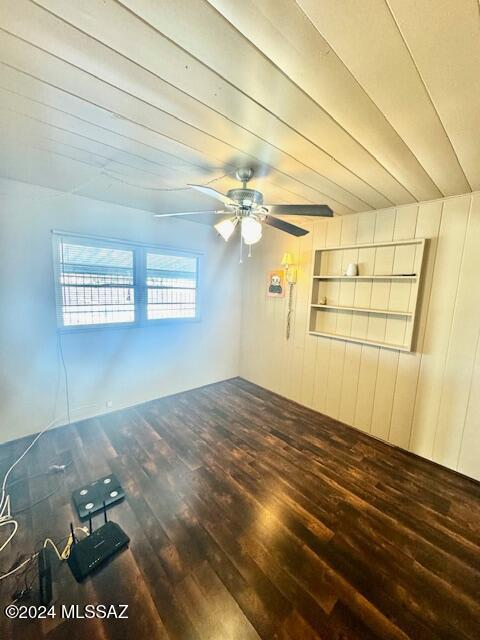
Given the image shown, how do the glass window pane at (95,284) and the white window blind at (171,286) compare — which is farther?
the white window blind at (171,286)

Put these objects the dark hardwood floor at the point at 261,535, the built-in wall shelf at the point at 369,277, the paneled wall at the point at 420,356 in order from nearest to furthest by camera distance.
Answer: the dark hardwood floor at the point at 261,535 → the paneled wall at the point at 420,356 → the built-in wall shelf at the point at 369,277

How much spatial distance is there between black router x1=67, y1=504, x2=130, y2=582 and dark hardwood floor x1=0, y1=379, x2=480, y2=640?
0.16 ft

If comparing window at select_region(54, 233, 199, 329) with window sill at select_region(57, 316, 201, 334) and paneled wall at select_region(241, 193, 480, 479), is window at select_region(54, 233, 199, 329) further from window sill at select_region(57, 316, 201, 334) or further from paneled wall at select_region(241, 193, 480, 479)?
paneled wall at select_region(241, 193, 480, 479)

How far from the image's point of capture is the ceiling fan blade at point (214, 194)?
1.56m

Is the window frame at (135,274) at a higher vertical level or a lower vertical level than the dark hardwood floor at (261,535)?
Result: higher

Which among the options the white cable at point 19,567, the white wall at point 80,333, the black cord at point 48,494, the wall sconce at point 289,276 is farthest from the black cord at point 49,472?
the wall sconce at point 289,276

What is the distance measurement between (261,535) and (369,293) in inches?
→ 97.1

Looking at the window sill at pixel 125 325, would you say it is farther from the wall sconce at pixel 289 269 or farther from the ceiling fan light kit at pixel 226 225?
the ceiling fan light kit at pixel 226 225

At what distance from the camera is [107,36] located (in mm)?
911

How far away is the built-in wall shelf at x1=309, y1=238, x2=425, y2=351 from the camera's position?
2.56 meters

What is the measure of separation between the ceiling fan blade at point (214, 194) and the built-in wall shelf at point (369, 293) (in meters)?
1.75

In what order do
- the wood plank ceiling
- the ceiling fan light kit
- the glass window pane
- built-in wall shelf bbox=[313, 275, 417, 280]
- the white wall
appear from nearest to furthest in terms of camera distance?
the wood plank ceiling
the ceiling fan light kit
the white wall
built-in wall shelf bbox=[313, 275, 417, 280]
the glass window pane

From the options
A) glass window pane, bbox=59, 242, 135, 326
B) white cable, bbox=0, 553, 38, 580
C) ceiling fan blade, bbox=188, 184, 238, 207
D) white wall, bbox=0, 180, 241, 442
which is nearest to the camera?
white cable, bbox=0, 553, 38, 580

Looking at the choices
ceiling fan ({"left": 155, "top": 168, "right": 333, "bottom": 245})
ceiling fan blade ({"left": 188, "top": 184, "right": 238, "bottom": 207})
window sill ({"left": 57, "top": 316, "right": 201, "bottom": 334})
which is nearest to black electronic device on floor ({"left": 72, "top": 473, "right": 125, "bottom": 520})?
window sill ({"left": 57, "top": 316, "right": 201, "bottom": 334})
